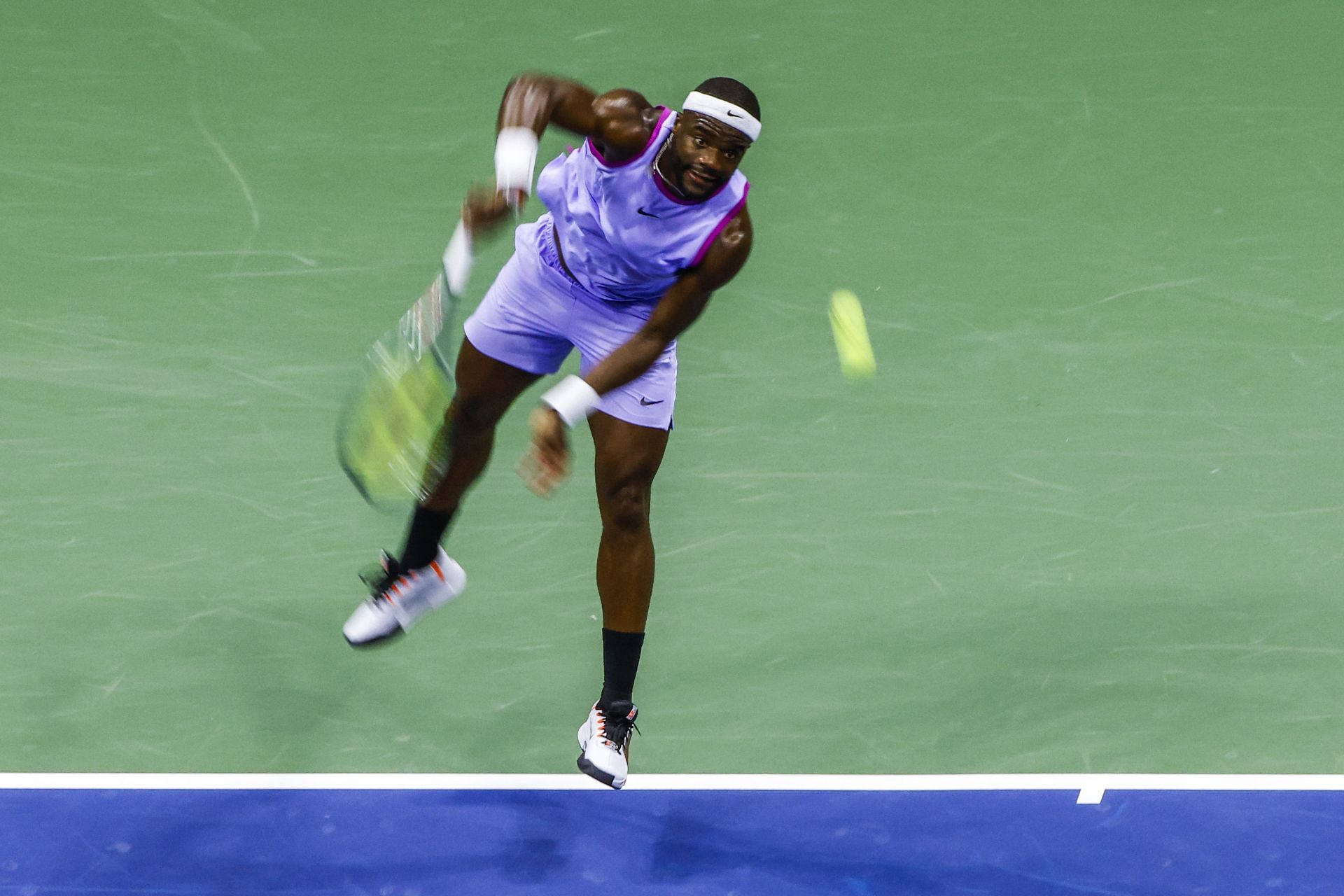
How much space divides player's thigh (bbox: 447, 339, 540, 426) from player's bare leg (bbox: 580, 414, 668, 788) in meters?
0.44

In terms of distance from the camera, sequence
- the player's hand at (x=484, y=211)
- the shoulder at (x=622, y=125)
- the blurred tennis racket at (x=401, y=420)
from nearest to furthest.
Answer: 1. the player's hand at (x=484, y=211)
2. the shoulder at (x=622, y=125)
3. the blurred tennis racket at (x=401, y=420)

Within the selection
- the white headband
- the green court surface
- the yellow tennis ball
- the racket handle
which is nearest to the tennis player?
the white headband

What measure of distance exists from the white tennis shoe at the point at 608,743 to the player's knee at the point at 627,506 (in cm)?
59

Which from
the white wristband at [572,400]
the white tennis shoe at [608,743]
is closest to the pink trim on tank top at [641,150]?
the white wristband at [572,400]

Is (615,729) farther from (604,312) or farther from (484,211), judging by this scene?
(484,211)

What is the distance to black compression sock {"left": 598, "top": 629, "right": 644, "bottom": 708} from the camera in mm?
6125

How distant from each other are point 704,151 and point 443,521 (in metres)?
1.76

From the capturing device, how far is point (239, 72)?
1005 cm

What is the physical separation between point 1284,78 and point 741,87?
5848 millimetres

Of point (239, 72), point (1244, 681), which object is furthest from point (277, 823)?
point (239, 72)

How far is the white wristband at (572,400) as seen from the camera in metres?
5.56

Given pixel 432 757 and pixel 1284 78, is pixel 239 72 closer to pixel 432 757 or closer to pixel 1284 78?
pixel 432 757

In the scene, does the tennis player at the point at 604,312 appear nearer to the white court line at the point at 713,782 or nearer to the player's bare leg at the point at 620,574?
the player's bare leg at the point at 620,574

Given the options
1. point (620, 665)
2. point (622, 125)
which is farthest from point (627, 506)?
point (622, 125)
